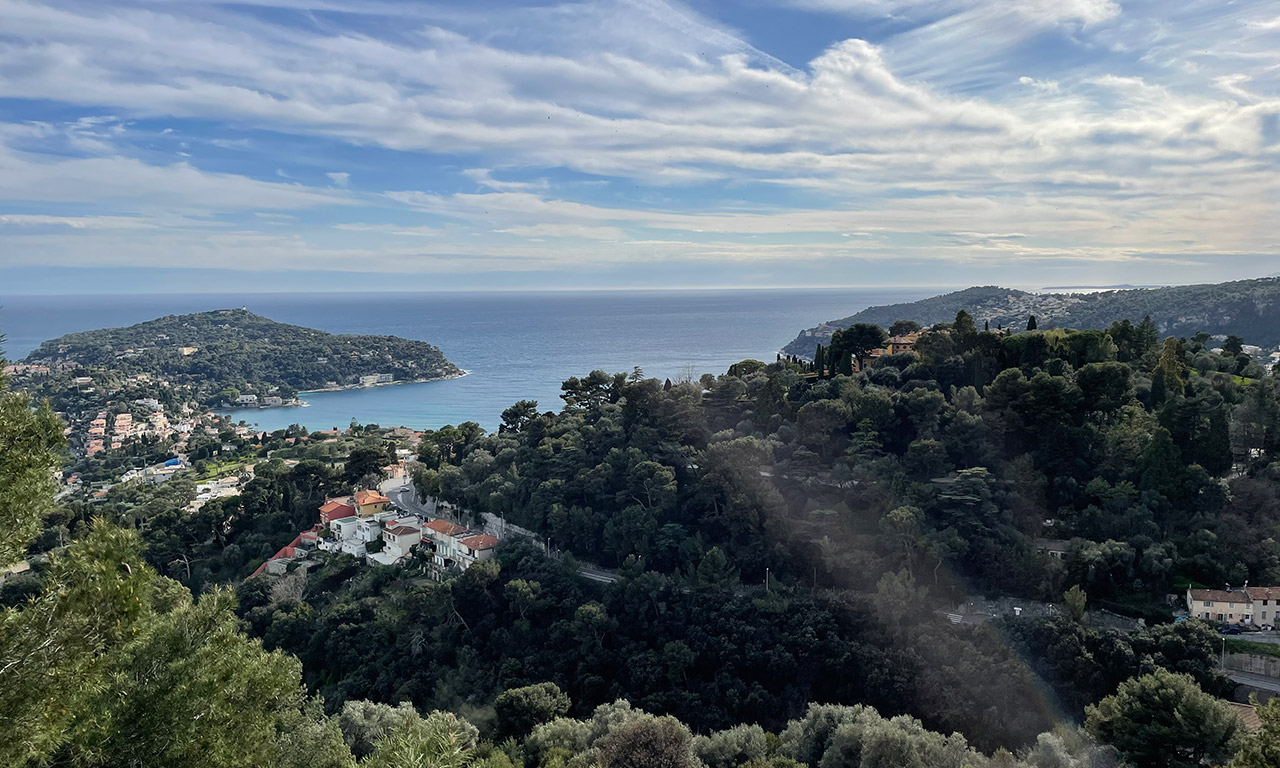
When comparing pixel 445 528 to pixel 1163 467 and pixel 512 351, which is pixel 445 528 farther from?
pixel 512 351

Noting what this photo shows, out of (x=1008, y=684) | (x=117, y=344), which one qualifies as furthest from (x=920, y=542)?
(x=117, y=344)

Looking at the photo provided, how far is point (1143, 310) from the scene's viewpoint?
215 ft

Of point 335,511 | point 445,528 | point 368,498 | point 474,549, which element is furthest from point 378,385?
point 474,549

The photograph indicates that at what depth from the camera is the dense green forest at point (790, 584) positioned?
12.6 meters

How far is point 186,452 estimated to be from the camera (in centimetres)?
4953

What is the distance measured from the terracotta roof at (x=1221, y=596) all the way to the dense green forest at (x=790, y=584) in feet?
2.61

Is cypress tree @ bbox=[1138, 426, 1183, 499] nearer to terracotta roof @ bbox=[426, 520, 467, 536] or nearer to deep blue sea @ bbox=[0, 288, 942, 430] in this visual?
terracotta roof @ bbox=[426, 520, 467, 536]

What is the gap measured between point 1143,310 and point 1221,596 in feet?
Answer: 196

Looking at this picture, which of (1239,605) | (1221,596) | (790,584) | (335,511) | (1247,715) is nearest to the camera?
(1247,715)

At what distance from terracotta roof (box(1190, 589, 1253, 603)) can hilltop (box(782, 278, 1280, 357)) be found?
156ft

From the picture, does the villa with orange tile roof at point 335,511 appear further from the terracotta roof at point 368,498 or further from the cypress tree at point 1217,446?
the cypress tree at point 1217,446

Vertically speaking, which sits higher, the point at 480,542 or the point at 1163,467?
the point at 1163,467

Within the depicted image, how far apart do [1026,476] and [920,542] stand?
446 cm

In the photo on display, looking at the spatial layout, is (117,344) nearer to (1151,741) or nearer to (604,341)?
(604,341)
